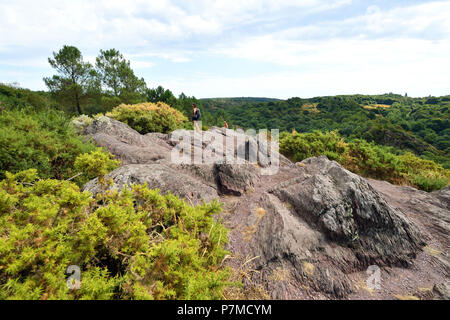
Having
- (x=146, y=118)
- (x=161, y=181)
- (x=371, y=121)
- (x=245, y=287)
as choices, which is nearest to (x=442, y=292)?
(x=245, y=287)

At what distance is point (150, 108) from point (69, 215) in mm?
12918

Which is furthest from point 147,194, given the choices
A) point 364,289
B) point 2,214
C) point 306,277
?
point 364,289

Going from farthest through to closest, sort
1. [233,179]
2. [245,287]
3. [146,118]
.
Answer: [146,118], [233,179], [245,287]

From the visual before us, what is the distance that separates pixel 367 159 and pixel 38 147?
521 inches

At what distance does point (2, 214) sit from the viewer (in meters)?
2.31

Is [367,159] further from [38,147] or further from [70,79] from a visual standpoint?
[70,79]

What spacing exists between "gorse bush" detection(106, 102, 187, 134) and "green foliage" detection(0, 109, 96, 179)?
645cm

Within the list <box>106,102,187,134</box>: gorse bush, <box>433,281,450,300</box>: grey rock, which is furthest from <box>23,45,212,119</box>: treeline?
<box>433,281,450,300</box>: grey rock

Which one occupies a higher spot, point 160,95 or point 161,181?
point 160,95

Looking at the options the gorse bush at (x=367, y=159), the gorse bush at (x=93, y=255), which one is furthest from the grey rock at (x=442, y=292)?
the gorse bush at (x=367, y=159)

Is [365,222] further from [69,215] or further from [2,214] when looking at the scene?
[2,214]

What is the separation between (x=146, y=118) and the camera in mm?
13102

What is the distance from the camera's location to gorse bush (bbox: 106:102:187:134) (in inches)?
516

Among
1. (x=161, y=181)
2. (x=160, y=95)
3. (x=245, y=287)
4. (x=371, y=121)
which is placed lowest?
(x=371, y=121)
